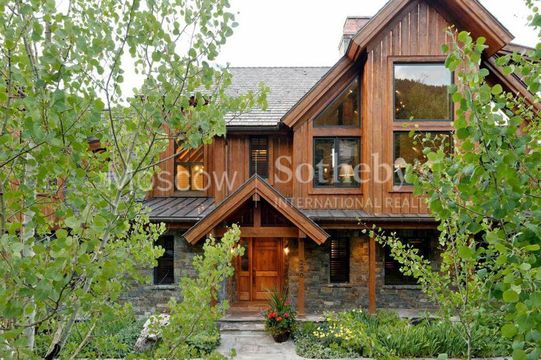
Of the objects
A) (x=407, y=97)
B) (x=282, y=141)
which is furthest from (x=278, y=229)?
(x=407, y=97)

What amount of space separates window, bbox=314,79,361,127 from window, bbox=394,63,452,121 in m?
1.16

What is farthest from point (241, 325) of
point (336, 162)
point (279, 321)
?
point (336, 162)

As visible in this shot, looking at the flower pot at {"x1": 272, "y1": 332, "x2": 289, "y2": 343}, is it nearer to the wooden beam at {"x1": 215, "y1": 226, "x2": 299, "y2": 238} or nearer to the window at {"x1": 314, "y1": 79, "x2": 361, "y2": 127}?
the wooden beam at {"x1": 215, "y1": 226, "x2": 299, "y2": 238}

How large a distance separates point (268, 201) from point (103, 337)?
5711 mm

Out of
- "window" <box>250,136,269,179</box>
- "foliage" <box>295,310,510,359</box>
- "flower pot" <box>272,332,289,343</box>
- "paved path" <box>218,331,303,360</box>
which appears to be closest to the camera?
"foliage" <box>295,310,510,359</box>

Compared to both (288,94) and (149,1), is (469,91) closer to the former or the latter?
(149,1)

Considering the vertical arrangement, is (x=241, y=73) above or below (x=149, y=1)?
above

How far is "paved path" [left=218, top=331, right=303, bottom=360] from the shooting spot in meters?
7.09

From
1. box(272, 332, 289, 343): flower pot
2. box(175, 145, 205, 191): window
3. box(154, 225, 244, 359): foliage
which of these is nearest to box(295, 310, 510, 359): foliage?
box(272, 332, 289, 343): flower pot

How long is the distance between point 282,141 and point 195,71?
28.5 feet

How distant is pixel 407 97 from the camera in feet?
30.7

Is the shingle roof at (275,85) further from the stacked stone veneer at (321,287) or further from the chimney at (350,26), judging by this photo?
the stacked stone veneer at (321,287)

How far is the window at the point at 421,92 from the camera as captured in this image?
9258 mm

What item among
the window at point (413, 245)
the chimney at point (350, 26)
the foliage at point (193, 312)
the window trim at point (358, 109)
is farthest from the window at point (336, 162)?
the foliage at point (193, 312)
